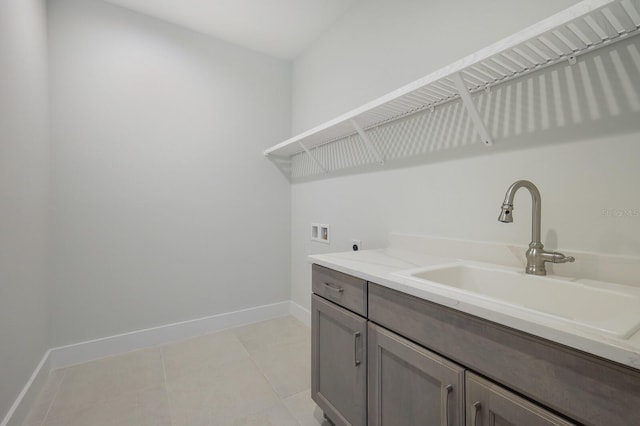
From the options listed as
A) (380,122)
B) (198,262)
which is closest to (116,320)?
(198,262)

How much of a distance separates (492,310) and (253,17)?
2.51 m

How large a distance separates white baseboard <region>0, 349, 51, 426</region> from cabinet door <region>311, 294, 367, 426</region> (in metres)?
1.38

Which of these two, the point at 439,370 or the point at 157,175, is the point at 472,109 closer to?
the point at 439,370

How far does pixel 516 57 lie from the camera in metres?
1.02

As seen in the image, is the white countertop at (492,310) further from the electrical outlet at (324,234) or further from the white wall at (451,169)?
the electrical outlet at (324,234)

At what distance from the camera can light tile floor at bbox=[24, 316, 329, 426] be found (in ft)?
4.81

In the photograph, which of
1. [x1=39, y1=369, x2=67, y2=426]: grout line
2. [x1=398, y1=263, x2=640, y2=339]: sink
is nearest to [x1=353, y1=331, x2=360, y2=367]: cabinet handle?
[x1=398, y1=263, x2=640, y2=339]: sink

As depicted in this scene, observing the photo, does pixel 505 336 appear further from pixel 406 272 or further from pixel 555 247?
pixel 555 247

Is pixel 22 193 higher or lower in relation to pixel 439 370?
higher

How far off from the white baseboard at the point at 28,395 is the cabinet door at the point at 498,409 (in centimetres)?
186

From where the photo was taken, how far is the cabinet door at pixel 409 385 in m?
0.80

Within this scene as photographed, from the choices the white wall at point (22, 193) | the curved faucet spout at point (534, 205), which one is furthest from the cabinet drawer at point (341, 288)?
the white wall at point (22, 193)

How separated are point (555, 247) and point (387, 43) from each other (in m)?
1.45

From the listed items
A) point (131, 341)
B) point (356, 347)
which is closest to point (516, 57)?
point (356, 347)
